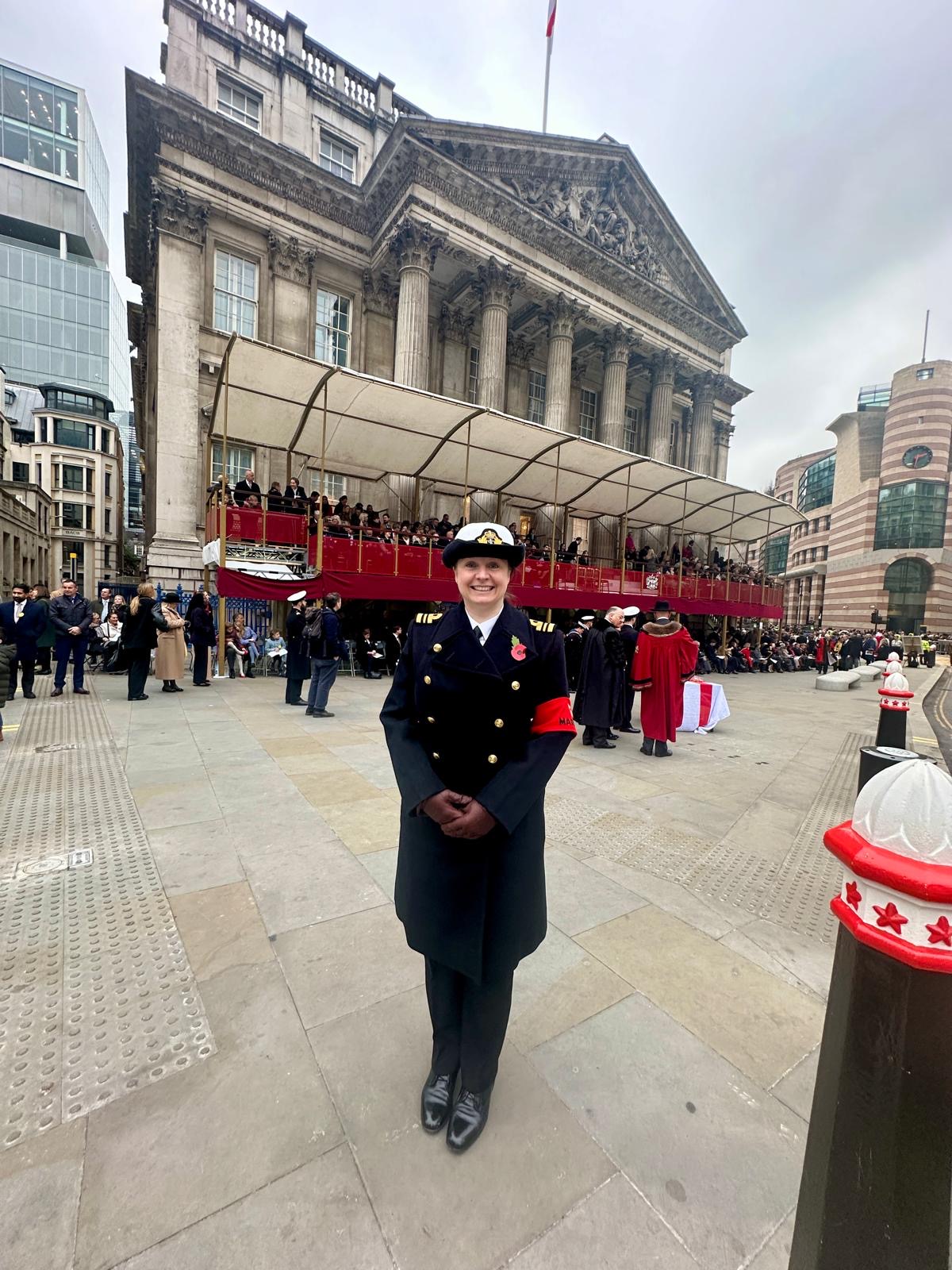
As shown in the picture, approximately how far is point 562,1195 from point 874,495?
203ft

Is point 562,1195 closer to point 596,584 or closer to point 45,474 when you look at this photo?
point 596,584

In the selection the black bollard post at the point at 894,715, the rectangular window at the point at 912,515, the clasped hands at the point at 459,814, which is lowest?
the black bollard post at the point at 894,715

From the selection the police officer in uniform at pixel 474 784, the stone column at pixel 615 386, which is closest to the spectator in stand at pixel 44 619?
the police officer in uniform at pixel 474 784

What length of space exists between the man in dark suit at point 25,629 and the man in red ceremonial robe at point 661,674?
9745mm

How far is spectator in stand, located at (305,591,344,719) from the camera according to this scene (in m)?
8.12

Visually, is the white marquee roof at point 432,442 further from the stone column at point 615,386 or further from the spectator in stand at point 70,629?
the spectator in stand at point 70,629

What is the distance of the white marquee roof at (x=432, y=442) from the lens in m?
12.4

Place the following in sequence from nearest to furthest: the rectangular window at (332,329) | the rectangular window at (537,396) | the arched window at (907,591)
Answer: the rectangular window at (332,329), the rectangular window at (537,396), the arched window at (907,591)

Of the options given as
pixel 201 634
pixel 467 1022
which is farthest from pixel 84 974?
pixel 201 634

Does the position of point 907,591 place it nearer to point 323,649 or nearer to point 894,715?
point 894,715

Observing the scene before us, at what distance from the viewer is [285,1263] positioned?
4.58ft

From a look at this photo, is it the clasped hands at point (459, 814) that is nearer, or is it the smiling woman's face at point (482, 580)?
the clasped hands at point (459, 814)

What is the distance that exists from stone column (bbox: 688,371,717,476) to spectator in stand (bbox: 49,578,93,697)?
1120 inches

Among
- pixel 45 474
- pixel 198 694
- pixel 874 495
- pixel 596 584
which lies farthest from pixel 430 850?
pixel 45 474
